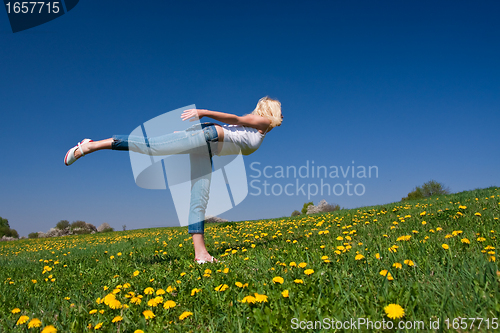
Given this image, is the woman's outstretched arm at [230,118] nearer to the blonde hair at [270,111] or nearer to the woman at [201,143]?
the woman at [201,143]

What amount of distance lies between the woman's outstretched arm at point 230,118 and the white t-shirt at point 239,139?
0.11 meters

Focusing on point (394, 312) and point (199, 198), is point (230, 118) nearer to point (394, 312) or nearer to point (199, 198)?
point (199, 198)

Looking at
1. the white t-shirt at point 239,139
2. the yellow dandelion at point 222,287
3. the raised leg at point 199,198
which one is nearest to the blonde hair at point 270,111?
the white t-shirt at point 239,139

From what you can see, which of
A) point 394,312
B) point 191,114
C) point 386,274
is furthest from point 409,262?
point 191,114

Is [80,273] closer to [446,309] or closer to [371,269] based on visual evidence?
[371,269]

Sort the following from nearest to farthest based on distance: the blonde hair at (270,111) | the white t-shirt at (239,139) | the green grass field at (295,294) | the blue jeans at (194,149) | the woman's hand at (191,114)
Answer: the green grass field at (295,294) < the woman's hand at (191,114) < the blue jeans at (194,149) < the white t-shirt at (239,139) < the blonde hair at (270,111)

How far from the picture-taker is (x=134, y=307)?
2.76m

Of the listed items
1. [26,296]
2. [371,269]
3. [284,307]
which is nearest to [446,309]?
[371,269]

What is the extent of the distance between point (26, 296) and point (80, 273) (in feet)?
3.46

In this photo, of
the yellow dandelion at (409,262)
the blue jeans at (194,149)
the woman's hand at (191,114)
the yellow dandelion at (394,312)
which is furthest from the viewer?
the blue jeans at (194,149)

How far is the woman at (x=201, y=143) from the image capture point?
13.7 ft

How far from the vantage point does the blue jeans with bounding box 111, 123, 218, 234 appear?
4.18 m

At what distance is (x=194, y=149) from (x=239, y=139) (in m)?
0.72

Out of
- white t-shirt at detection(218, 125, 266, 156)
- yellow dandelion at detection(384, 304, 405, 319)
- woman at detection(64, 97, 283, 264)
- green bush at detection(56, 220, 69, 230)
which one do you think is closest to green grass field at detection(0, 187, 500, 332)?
yellow dandelion at detection(384, 304, 405, 319)
